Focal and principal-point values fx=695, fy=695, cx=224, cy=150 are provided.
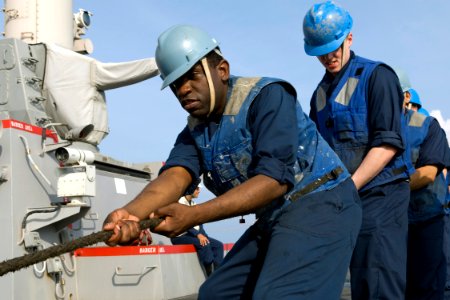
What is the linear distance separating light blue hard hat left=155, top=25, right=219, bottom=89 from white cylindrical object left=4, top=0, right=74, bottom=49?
7.11 meters

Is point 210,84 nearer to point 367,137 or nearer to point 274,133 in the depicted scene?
point 274,133

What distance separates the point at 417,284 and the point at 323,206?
2.05 meters

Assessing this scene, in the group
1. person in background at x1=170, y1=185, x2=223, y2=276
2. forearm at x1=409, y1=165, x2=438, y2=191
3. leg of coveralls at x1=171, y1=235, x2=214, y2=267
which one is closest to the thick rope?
forearm at x1=409, y1=165, x2=438, y2=191

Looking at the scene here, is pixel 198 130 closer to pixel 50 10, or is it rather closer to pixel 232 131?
pixel 232 131

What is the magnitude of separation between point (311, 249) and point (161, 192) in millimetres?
808

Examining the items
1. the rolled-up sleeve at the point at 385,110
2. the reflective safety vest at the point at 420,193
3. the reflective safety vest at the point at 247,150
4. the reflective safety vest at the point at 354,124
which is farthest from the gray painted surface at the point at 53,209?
the reflective safety vest at the point at 247,150

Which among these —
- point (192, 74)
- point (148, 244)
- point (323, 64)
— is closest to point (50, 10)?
point (148, 244)

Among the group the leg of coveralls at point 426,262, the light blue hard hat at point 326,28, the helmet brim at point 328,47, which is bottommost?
the leg of coveralls at point 426,262

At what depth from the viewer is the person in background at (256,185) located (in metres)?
2.67

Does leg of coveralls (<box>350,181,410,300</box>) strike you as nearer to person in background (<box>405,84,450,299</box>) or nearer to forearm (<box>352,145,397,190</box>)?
forearm (<box>352,145,397,190</box>)

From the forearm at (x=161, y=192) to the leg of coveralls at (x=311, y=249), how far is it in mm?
593

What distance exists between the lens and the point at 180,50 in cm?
295

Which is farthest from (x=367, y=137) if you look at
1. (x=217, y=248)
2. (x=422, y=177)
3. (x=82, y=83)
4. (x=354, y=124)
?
(x=217, y=248)

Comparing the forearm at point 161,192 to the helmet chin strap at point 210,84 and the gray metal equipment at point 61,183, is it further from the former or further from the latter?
the gray metal equipment at point 61,183
